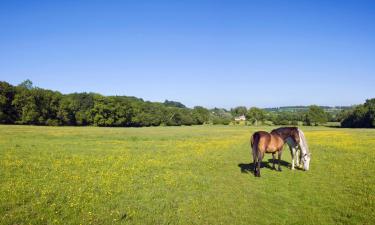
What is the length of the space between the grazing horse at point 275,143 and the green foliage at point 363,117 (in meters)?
83.3

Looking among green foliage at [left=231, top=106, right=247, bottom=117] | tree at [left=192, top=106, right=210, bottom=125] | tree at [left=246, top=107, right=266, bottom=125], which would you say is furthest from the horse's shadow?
green foliage at [left=231, top=106, right=247, bottom=117]

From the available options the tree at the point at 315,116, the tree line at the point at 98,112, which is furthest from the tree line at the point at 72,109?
the tree at the point at 315,116

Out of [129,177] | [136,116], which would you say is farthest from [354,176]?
[136,116]

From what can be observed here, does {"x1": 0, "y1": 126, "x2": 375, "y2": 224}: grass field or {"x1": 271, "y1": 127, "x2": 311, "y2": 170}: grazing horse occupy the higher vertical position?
{"x1": 271, "y1": 127, "x2": 311, "y2": 170}: grazing horse

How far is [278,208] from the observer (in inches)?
428

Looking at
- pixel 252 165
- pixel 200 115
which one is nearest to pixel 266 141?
pixel 252 165

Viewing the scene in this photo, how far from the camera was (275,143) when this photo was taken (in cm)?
1794

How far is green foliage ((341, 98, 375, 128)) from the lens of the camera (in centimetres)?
8894

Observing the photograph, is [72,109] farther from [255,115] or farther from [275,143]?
[255,115]

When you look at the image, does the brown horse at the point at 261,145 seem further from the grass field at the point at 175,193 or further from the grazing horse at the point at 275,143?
the grass field at the point at 175,193

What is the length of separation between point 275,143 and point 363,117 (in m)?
89.1

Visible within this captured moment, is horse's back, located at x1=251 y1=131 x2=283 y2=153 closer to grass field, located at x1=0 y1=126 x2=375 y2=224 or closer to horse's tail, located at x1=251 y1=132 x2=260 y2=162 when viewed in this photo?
horse's tail, located at x1=251 y1=132 x2=260 y2=162

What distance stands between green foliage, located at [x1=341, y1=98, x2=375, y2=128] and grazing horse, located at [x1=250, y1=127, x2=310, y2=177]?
83.3m

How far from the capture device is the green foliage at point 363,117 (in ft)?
292
